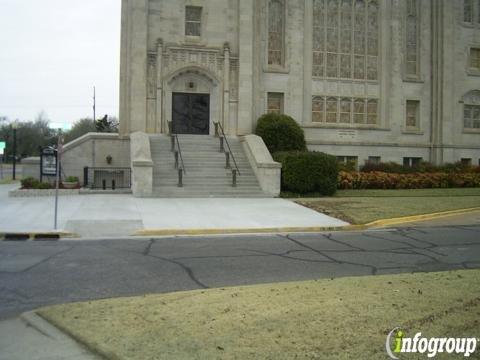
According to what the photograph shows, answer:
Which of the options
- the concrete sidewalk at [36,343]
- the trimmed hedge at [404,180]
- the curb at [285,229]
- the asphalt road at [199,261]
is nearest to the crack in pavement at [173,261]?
the asphalt road at [199,261]

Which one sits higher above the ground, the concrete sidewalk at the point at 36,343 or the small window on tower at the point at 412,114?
the small window on tower at the point at 412,114

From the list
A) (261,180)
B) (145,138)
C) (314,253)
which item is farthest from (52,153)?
(314,253)

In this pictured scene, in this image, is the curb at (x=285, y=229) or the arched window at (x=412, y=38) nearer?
the curb at (x=285, y=229)

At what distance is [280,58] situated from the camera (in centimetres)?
2944

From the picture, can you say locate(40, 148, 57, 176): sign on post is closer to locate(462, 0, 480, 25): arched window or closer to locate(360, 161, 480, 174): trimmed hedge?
locate(360, 161, 480, 174): trimmed hedge

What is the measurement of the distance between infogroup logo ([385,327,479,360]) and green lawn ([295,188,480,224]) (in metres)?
10.2

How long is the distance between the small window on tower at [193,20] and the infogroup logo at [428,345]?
83.7 ft

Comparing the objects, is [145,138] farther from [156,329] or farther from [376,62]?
[156,329]

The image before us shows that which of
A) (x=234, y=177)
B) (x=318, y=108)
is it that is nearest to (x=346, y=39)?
(x=318, y=108)

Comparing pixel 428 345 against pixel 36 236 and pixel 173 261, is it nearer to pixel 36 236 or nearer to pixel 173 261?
pixel 173 261

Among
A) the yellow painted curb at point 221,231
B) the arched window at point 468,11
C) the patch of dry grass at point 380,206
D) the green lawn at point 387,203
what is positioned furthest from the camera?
the arched window at point 468,11

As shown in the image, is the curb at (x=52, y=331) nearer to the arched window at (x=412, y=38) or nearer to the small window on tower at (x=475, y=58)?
the arched window at (x=412, y=38)

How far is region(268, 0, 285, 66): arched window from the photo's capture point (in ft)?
96.1

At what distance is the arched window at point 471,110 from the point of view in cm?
3272
